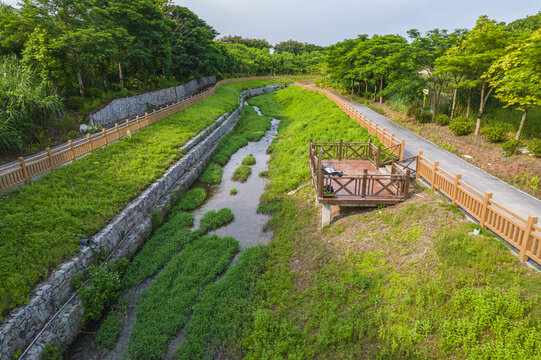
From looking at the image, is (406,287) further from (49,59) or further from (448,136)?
(49,59)

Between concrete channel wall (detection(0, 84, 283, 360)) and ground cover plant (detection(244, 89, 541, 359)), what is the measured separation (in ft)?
18.1

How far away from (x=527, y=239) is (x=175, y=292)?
1045 cm

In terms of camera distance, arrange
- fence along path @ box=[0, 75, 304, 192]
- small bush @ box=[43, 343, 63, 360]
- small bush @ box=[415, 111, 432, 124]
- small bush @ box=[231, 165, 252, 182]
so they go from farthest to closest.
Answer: small bush @ box=[415, 111, 432, 124] → small bush @ box=[231, 165, 252, 182] → fence along path @ box=[0, 75, 304, 192] → small bush @ box=[43, 343, 63, 360]

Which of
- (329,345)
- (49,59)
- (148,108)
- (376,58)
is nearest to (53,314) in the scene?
(329,345)

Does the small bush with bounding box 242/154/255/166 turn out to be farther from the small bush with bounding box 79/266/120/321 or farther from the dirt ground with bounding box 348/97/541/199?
the small bush with bounding box 79/266/120/321

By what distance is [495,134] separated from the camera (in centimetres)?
1692

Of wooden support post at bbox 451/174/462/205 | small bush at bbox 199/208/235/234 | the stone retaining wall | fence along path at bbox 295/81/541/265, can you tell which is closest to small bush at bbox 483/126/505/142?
fence along path at bbox 295/81/541/265

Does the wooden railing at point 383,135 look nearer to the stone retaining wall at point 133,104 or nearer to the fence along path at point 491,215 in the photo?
the fence along path at point 491,215

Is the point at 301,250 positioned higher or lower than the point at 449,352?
lower

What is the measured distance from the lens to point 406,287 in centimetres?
791

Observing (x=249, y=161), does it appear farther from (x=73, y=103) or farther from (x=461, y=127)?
(x=461, y=127)

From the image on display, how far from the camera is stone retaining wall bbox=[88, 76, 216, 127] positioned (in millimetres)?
25891

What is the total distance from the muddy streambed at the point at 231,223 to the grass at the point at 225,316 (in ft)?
2.20

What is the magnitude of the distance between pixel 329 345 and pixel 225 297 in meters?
3.98
